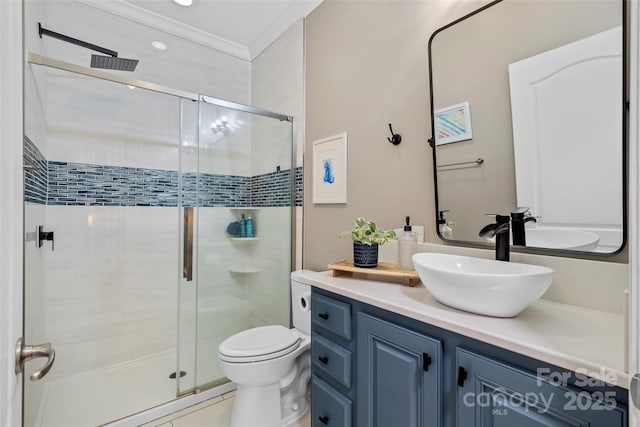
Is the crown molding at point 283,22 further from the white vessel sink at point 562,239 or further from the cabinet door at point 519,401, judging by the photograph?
the cabinet door at point 519,401

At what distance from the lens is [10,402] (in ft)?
1.82

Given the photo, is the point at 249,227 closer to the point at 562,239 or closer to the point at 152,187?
the point at 152,187

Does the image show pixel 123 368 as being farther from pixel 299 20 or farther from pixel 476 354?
pixel 299 20

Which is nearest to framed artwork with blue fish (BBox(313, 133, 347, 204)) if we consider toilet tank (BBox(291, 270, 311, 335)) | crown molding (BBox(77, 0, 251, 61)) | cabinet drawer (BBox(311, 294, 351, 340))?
toilet tank (BBox(291, 270, 311, 335))

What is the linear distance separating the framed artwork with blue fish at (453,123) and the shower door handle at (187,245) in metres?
1.67

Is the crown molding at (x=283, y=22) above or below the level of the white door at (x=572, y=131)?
above

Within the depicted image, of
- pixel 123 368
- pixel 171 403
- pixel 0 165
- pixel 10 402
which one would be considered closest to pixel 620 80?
pixel 0 165

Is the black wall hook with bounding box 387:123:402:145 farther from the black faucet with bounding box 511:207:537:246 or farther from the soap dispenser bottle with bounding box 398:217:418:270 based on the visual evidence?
the black faucet with bounding box 511:207:537:246

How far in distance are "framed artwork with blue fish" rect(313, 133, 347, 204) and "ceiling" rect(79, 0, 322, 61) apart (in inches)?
40.5

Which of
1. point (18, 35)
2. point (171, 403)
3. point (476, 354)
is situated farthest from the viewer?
point (171, 403)

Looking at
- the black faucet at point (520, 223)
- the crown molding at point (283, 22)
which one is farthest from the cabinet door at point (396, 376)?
the crown molding at point (283, 22)

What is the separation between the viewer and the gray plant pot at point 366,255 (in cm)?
146

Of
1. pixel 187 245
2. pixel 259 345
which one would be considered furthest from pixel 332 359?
pixel 187 245

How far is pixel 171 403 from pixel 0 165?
1891mm
